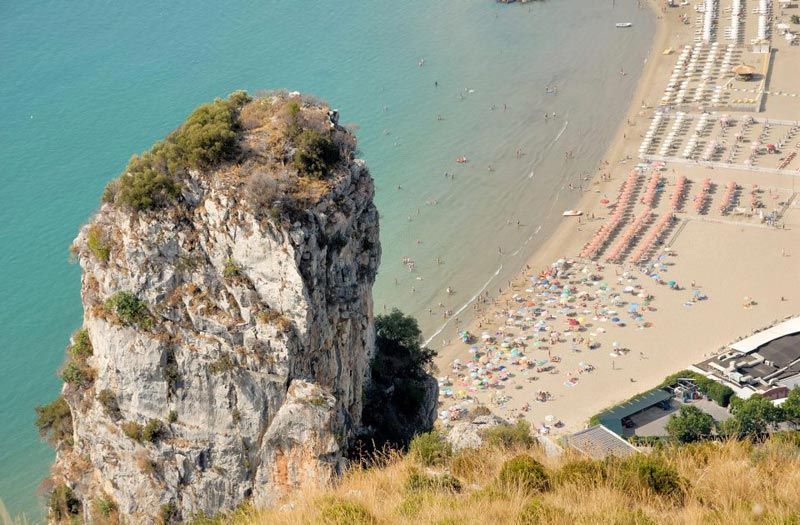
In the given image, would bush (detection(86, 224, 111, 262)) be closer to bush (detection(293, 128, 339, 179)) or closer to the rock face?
the rock face

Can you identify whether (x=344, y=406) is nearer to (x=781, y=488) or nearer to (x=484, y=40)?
(x=781, y=488)

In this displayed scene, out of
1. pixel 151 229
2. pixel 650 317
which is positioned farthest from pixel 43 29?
pixel 151 229

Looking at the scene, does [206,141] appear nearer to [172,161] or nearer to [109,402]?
[172,161]

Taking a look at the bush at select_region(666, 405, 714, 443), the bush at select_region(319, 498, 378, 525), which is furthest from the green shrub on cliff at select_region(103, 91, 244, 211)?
the bush at select_region(666, 405, 714, 443)

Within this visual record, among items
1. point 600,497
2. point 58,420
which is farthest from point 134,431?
point 600,497

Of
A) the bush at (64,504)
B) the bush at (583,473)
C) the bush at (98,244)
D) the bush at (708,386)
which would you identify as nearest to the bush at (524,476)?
the bush at (583,473)
